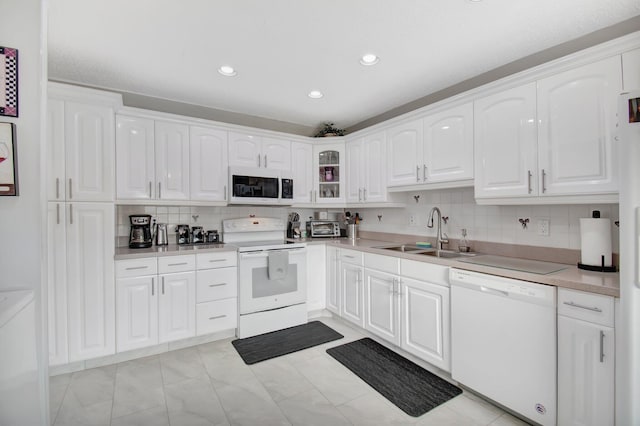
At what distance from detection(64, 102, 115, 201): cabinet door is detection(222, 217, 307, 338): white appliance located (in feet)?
4.18

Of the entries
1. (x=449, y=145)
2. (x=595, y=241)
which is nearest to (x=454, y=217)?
(x=449, y=145)

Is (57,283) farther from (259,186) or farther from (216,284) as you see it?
(259,186)

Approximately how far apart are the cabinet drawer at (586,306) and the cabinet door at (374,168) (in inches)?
73.0

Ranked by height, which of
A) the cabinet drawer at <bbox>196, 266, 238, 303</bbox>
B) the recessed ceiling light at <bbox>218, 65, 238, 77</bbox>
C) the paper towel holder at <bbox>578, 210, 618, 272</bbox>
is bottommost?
the cabinet drawer at <bbox>196, 266, 238, 303</bbox>

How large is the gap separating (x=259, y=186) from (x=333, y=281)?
1.39 meters

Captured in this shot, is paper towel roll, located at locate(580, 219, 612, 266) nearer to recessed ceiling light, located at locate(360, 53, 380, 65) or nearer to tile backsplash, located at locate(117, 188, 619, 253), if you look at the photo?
tile backsplash, located at locate(117, 188, 619, 253)

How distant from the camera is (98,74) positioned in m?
2.54

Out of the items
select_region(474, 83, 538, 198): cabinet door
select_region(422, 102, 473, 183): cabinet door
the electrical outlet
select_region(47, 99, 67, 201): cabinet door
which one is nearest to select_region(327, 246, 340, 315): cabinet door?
select_region(422, 102, 473, 183): cabinet door

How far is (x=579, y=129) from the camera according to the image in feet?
5.90

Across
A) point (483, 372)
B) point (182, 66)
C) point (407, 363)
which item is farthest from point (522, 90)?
point (182, 66)

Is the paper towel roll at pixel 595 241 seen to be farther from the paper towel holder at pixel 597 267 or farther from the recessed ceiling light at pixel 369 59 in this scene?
the recessed ceiling light at pixel 369 59

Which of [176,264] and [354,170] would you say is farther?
[354,170]

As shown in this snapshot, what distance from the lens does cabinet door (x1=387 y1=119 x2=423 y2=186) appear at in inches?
112

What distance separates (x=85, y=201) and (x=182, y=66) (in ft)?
4.39
